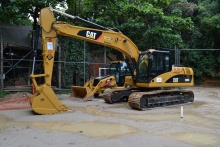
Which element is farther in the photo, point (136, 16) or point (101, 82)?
point (136, 16)

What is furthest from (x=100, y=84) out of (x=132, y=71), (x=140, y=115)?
(x=140, y=115)

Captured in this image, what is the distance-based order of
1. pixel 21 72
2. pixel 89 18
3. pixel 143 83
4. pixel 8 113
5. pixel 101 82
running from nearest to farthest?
pixel 8 113
pixel 143 83
pixel 101 82
pixel 21 72
pixel 89 18

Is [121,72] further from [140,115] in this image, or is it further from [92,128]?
[92,128]

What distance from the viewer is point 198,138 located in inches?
252

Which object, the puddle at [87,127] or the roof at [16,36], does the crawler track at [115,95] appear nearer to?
the puddle at [87,127]

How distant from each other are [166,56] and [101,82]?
3.88 metres

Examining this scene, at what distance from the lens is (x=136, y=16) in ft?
63.1

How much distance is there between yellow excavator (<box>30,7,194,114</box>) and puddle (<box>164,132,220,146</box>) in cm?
389

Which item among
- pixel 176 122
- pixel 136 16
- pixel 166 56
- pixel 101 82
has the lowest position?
pixel 176 122

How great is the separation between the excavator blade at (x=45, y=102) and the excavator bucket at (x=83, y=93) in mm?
4166

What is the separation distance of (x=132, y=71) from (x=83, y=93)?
2898 millimetres

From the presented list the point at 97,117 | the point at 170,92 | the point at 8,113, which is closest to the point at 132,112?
the point at 97,117

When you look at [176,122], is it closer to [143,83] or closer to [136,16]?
[143,83]

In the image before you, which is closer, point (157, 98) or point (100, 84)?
point (157, 98)
